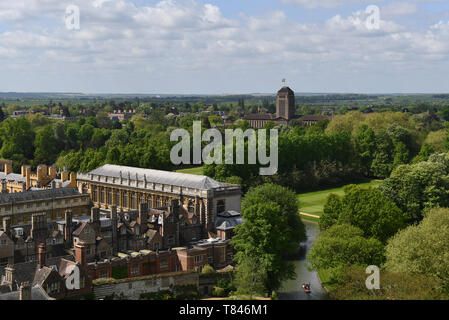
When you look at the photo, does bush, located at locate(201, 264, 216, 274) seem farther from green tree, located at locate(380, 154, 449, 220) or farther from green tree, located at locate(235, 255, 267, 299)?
green tree, located at locate(380, 154, 449, 220)

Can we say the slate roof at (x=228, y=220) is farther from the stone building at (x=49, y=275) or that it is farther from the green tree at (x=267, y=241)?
the stone building at (x=49, y=275)

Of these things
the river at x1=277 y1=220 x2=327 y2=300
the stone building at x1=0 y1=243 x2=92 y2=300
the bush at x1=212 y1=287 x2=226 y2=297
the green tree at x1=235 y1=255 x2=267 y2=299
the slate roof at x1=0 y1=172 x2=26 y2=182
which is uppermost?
the slate roof at x1=0 y1=172 x2=26 y2=182

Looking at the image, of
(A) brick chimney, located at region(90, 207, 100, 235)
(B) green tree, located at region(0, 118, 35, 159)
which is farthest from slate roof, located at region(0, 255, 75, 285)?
(B) green tree, located at region(0, 118, 35, 159)

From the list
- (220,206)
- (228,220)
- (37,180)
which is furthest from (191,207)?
(37,180)

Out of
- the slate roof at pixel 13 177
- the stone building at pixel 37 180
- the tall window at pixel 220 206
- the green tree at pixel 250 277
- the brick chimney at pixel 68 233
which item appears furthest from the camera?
the slate roof at pixel 13 177

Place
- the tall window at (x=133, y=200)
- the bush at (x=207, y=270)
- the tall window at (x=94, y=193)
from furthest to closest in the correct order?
the tall window at (x=94, y=193) < the tall window at (x=133, y=200) < the bush at (x=207, y=270)

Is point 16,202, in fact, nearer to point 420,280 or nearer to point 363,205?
point 363,205

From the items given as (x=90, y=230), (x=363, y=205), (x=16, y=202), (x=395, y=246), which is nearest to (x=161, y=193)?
(x=16, y=202)

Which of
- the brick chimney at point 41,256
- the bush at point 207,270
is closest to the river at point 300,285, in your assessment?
the bush at point 207,270
